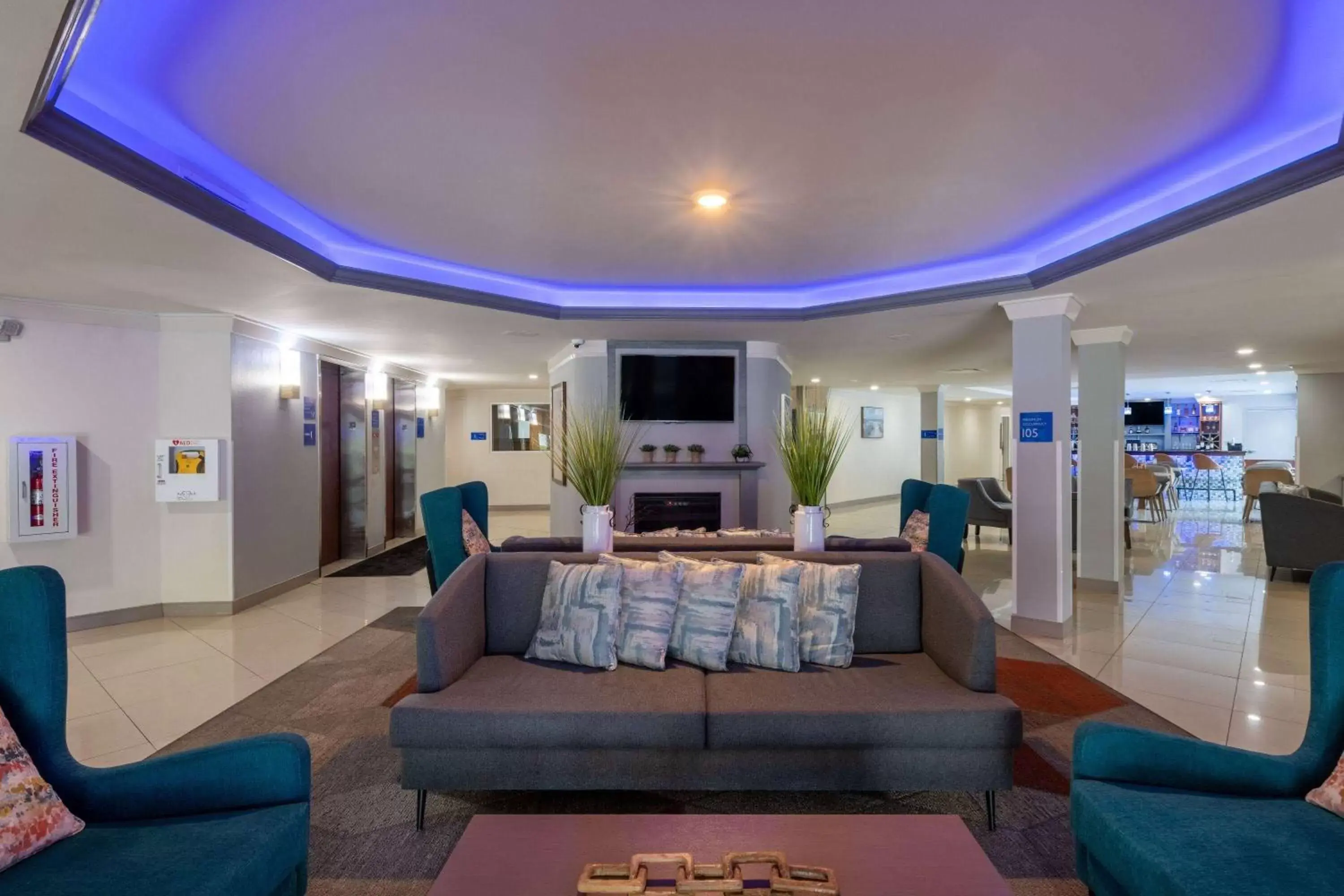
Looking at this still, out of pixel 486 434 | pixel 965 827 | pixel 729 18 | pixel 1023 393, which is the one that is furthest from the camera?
pixel 486 434

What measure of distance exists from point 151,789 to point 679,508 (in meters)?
5.53

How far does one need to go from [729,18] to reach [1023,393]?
3.69 m

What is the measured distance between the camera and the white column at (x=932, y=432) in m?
12.3

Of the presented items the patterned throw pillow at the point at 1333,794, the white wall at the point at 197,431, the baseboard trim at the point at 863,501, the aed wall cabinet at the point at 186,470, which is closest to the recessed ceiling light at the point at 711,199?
the patterned throw pillow at the point at 1333,794

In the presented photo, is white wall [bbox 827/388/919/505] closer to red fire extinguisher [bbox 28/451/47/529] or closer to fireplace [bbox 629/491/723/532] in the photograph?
fireplace [bbox 629/491/723/532]

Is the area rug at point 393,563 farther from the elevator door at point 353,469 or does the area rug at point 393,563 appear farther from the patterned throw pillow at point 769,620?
the patterned throw pillow at point 769,620

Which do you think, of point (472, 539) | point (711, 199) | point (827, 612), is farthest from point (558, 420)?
point (827, 612)

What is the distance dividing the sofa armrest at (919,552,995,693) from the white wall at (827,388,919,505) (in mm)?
9498

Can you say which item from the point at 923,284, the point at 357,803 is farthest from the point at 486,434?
the point at 357,803

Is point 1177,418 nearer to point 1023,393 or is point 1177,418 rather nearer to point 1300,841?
point 1023,393

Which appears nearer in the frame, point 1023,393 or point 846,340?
point 1023,393

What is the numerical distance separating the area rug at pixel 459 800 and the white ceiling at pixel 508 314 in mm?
2389

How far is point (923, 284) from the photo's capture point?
505cm

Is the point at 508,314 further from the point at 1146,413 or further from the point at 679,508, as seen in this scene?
the point at 1146,413
